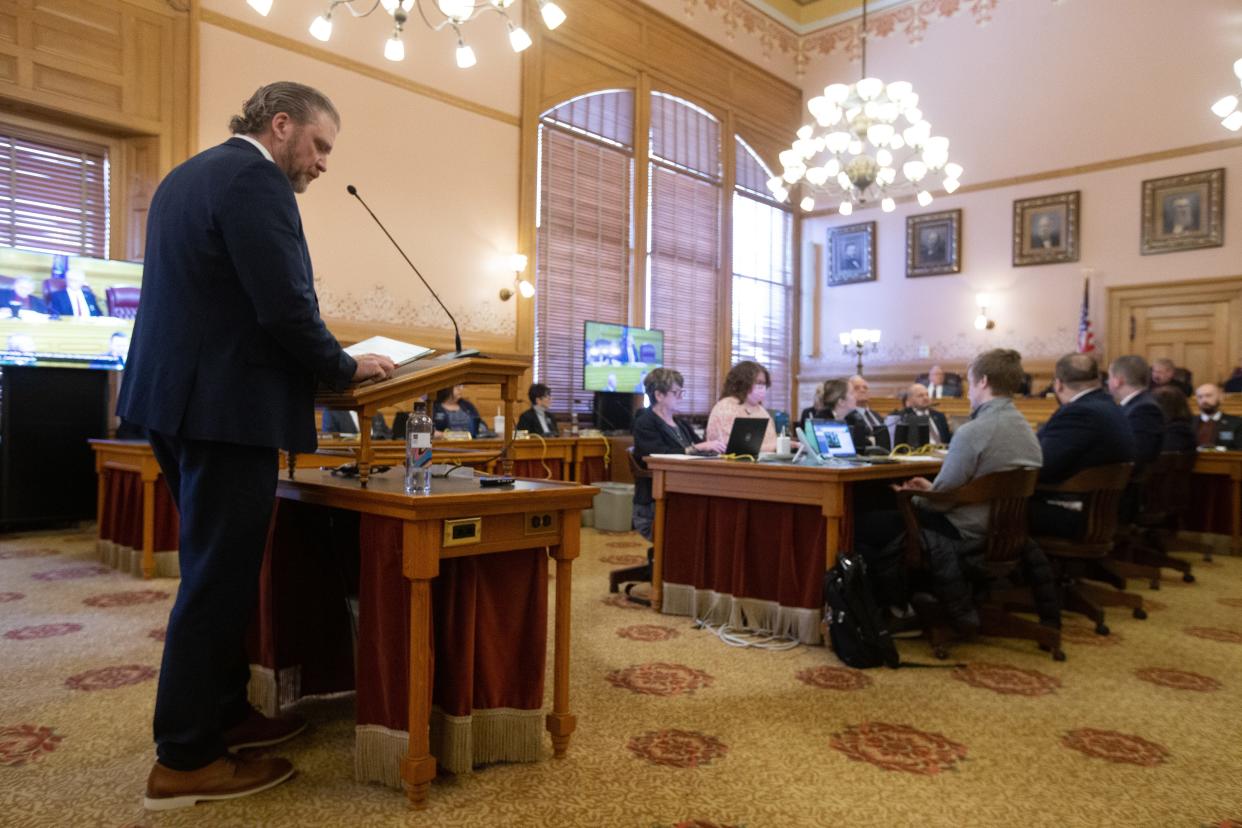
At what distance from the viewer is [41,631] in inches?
140

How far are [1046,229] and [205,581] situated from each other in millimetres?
10297

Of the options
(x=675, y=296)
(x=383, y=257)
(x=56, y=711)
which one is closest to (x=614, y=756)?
(x=56, y=711)

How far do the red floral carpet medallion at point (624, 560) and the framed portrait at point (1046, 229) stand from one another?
7.06 meters

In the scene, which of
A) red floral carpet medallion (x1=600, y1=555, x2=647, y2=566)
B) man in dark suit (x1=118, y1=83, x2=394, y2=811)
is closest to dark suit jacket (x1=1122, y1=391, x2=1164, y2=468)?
red floral carpet medallion (x1=600, y1=555, x2=647, y2=566)

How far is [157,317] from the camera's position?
1970 millimetres

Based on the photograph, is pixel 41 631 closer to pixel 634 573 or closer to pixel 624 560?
pixel 634 573

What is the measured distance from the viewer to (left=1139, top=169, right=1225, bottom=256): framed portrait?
29.3ft

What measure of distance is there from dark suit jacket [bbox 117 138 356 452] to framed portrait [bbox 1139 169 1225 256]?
990 centimetres

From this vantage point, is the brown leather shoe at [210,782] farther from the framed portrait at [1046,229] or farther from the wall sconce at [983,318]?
the framed portrait at [1046,229]

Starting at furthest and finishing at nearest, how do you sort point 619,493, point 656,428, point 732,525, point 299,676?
point 619,493, point 656,428, point 732,525, point 299,676

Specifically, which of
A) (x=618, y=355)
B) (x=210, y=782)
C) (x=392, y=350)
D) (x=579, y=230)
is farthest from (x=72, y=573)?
(x=579, y=230)

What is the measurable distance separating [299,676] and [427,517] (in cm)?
95

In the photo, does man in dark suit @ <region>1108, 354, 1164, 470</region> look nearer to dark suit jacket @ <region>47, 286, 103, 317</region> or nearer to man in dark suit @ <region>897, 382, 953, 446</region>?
man in dark suit @ <region>897, 382, 953, 446</region>

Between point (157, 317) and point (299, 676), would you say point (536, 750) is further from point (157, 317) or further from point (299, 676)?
point (157, 317)
